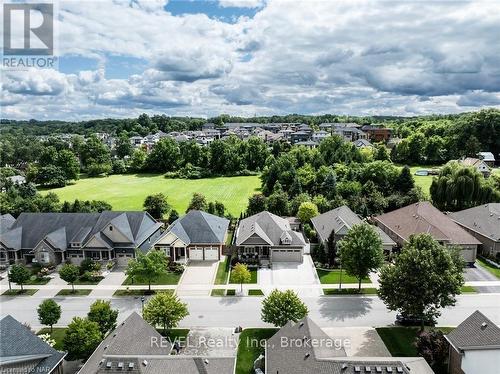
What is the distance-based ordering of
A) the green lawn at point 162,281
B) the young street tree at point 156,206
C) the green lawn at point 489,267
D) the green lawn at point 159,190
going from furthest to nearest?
the green lawn at point 159,190 < the young street tree at point 156,206 < the green lawn at point 489,267 < the green lawn at point 162,281

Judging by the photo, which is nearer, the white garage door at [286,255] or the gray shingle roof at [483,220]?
the white garage door at [286,255]

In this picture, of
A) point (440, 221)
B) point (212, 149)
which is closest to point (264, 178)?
point (212, 149)

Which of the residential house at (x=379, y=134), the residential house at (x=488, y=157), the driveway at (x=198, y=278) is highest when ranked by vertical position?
the residential house at (x=379, y=134)

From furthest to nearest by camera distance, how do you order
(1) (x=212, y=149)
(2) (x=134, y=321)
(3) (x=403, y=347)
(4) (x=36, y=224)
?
(1) (x=212, y=149)
(4) (x=36, y=224)
(3) (x=403, y=347)
(2) (x=134, y=321)

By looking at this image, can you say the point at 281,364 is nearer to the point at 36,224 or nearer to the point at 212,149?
the point at 36,224

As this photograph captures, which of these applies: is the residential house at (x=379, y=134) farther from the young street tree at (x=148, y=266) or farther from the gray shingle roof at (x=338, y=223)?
the young street tree at (x=148, y=266)

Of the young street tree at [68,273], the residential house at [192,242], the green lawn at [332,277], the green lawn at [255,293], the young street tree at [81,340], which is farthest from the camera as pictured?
the residential house at [192,242]

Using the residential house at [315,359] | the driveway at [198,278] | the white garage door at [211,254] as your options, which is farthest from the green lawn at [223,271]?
the residential house at [315,359]

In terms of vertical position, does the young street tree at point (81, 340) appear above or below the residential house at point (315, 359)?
below

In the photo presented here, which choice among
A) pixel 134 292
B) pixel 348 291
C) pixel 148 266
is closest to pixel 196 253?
pixel 134 292
